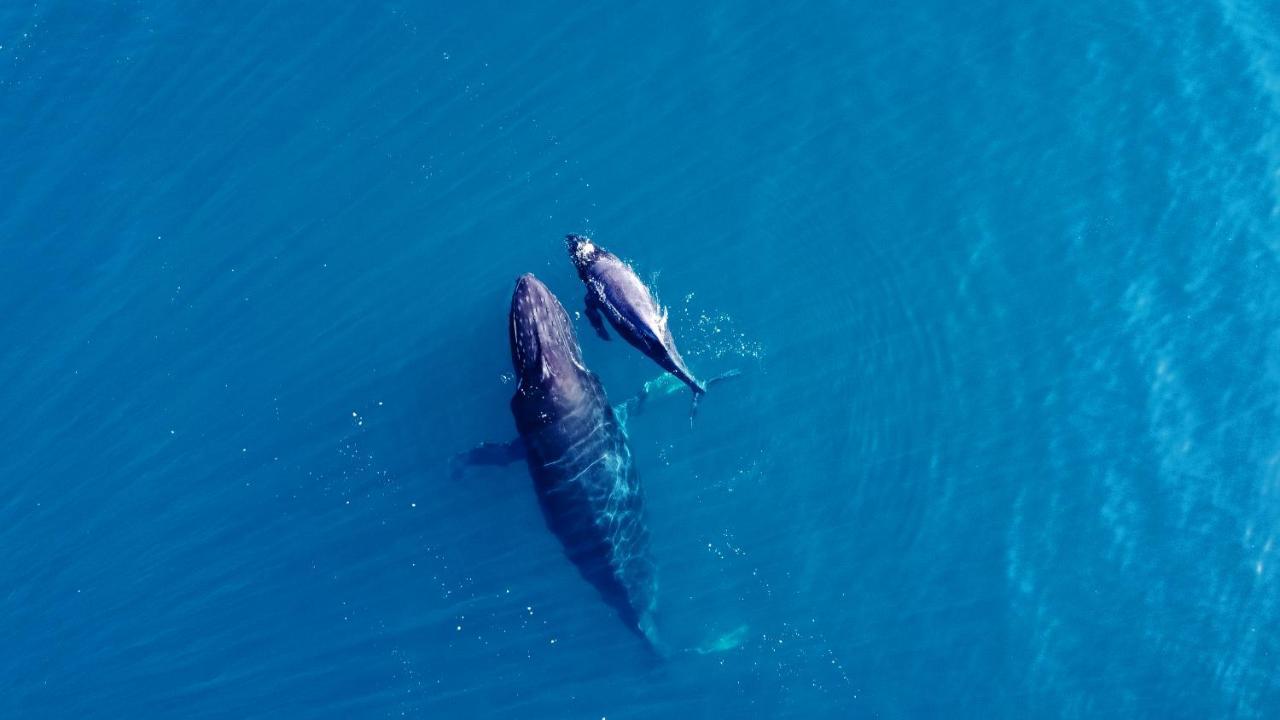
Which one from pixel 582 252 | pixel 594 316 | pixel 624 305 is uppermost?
pixel 582 252

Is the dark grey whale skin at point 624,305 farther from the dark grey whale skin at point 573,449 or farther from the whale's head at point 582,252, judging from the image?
the dark grey whale skin at point 573,449

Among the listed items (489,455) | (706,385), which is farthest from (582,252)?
(489,455)

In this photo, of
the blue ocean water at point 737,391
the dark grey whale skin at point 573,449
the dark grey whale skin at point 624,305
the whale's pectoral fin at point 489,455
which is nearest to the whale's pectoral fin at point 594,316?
the dark grey whale skin at point 624,305

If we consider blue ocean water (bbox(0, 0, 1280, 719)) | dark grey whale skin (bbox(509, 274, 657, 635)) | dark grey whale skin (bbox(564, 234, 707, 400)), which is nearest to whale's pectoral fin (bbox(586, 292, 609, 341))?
dark grey whale skin (bbox(564, 234, 707, 400))

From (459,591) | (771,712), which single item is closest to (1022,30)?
(771,712)

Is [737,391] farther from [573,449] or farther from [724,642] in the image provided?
[724,642]

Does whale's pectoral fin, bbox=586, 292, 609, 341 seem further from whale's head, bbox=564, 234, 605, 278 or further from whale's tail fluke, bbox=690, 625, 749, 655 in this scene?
whale's tail fluke, bbox=690, 625, 749, 655
